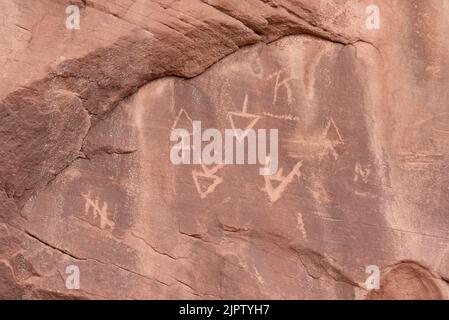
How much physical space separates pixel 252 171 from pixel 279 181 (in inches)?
6.4

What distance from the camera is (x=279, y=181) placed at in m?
4.45

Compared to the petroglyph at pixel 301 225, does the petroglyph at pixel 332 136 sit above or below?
above

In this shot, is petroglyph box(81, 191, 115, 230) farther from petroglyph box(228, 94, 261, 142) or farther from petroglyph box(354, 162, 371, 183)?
petroglyph box(354, 162, 371, 183)

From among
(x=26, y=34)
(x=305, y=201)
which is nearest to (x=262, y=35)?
(x=305, y=201)

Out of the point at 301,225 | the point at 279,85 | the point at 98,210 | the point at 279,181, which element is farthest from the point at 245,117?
the point at 98,210

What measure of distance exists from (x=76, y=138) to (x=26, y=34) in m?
0.63

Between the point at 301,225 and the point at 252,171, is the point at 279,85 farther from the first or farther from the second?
the point at 301,225

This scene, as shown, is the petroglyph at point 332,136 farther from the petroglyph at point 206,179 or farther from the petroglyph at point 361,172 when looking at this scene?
the petroglyph at point 206,179

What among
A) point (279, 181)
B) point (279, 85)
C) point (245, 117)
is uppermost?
point (279, 85)

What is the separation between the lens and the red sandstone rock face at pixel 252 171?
4.40m

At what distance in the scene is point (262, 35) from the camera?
14.8ft

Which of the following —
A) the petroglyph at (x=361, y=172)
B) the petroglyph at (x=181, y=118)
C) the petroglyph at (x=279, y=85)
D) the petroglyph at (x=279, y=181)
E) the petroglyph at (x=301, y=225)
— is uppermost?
the petroglyph at (x=279, y=85)

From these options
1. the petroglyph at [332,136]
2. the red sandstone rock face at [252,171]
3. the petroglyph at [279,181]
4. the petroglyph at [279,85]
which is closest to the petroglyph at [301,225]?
the red sandstone rock face at [252,171]

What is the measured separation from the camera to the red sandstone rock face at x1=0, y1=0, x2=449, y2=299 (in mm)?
4398
